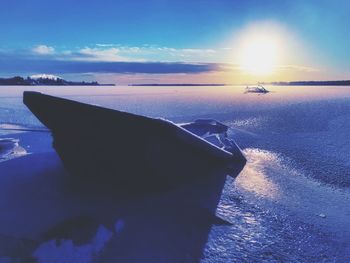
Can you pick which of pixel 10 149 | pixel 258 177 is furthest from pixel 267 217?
pixel 10 149

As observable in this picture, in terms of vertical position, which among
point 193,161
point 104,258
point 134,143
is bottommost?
point 104,258

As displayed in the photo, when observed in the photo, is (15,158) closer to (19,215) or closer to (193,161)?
(19,215)

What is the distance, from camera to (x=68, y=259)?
132 inches

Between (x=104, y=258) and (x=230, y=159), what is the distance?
4.91 m

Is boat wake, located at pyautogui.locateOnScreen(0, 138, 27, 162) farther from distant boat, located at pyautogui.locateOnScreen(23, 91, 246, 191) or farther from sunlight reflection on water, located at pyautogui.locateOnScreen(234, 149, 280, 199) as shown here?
sunlight reflection on water, located at pyautogui.locateOnScreen(234, 149, 280, 199)

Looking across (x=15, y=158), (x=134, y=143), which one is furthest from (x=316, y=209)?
(x=15, y=158)

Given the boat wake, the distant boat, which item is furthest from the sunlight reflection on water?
the boat wake

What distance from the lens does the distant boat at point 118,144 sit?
5078 mm

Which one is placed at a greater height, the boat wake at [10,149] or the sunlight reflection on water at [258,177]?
the sunlight reflection on water at [258,177]

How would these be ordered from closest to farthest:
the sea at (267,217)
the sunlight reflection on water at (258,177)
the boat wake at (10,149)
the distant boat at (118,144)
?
the sea at (267,217) < the distant boat at (118,144) < the sunlight reflection on water at (258,177) < the boat wake at (10,149)

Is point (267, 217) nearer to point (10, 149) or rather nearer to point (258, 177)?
point (258, 177)

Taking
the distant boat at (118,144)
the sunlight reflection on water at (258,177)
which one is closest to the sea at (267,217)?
the sunlight reflection on water at (258,177)

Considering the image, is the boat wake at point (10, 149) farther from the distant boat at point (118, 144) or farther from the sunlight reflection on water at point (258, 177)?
the sunlight reflection on water at point (258, 177)

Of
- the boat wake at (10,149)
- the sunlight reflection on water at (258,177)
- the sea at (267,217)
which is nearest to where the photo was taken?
the sea at (267,217)
